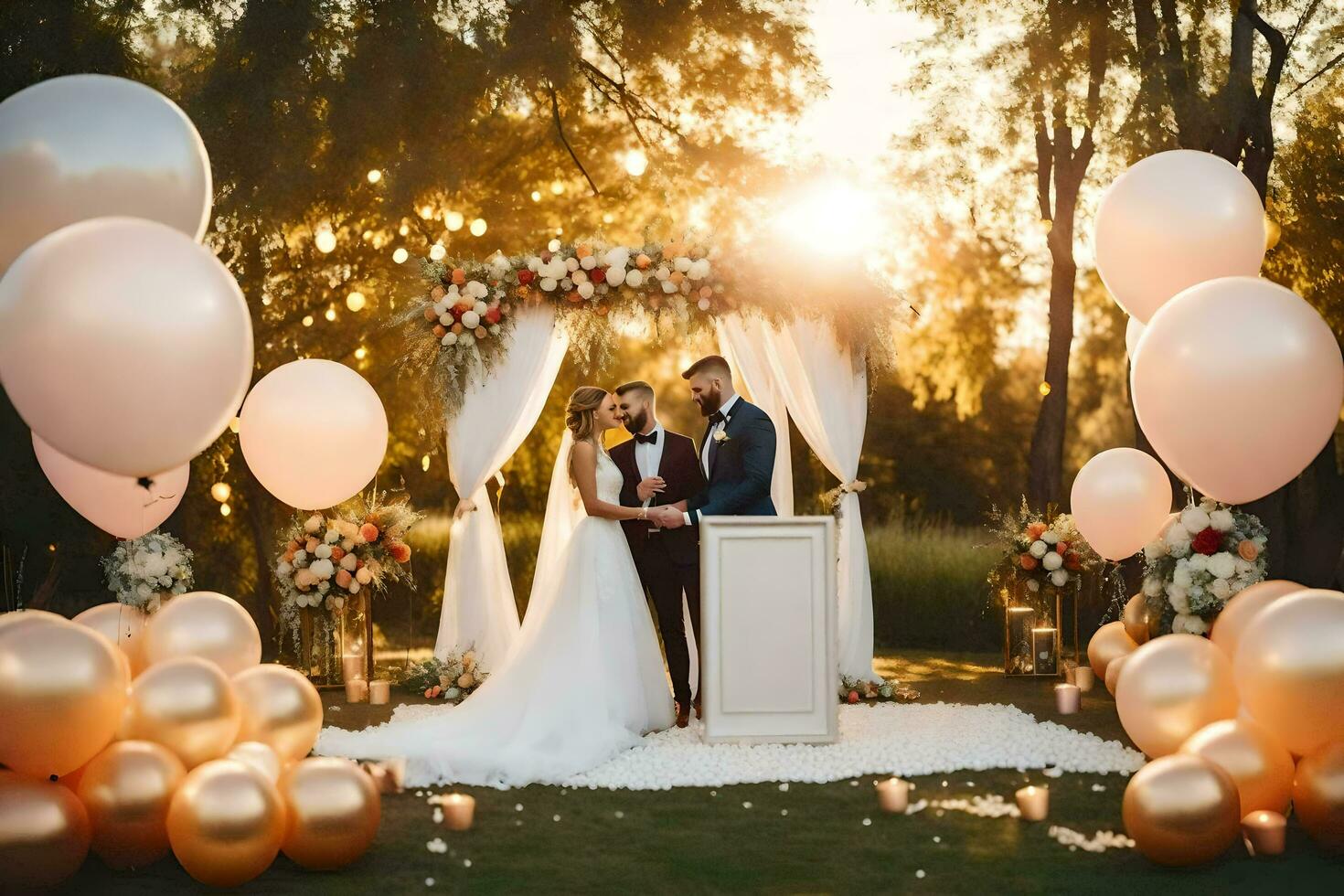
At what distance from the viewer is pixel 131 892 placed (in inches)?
179

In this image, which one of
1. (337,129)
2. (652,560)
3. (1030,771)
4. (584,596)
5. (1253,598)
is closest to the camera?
(1253,598)

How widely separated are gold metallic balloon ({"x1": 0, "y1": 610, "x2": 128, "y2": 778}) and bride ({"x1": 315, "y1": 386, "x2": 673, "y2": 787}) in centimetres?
202

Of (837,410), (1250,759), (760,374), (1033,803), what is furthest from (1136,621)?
(1250,759)

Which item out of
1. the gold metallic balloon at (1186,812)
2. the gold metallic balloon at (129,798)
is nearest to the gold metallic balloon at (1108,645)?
the gold metallic balloon at (1186,812)

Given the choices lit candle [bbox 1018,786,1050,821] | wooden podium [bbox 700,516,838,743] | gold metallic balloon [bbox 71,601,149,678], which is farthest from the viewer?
→ wooden podium [bbox 700,516,838,743]

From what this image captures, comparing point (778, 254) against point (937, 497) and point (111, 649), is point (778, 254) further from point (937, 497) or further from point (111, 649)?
point (937, 497)

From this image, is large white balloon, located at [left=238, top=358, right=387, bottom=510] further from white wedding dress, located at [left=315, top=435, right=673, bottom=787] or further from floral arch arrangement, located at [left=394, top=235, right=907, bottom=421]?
white wedding dress, located at [left=315, top=435, right=673, bottom=787]

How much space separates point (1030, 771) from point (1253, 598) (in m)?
Result: 1.49

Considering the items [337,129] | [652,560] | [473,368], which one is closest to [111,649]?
[652,560]

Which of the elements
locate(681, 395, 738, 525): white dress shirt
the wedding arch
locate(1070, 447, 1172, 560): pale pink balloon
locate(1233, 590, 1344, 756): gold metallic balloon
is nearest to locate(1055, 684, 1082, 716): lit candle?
locate(1070, 447, 1172, 560): pale pink balloon

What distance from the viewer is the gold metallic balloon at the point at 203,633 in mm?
5820

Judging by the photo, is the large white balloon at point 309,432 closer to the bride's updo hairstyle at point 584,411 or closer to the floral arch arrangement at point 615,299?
the floral arch arrangement at point 615,299

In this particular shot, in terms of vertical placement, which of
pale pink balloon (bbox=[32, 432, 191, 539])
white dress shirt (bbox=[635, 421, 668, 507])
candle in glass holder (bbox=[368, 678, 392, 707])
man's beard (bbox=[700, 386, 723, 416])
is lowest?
candle in glass holder (bbox=[368, 678, 392, 707])

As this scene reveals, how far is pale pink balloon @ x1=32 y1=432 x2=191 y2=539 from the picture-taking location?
614cm
